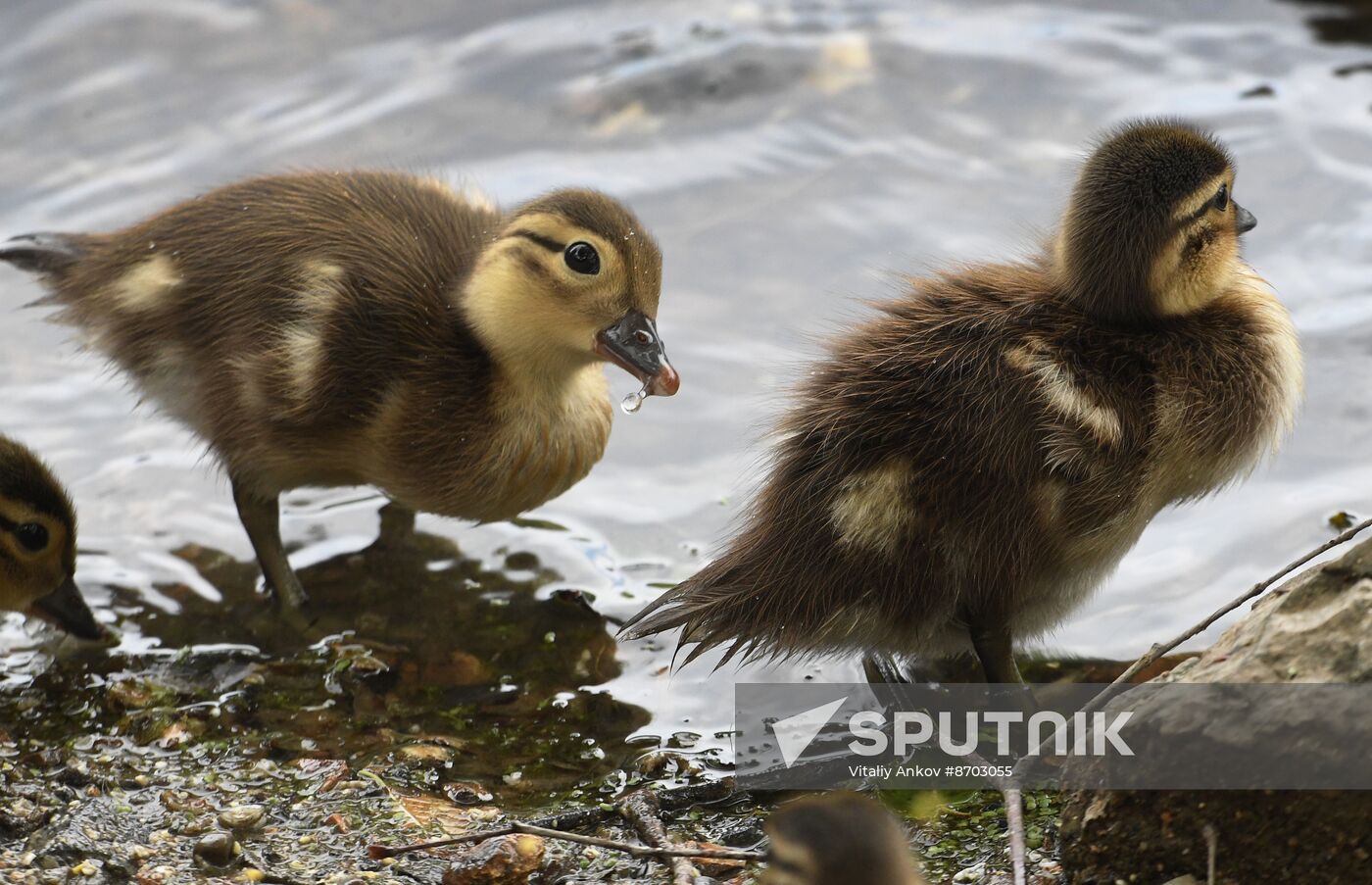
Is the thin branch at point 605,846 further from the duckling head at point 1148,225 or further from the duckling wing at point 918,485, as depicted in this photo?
the duckling head at point 1148,225

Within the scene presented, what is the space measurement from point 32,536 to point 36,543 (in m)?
0.02

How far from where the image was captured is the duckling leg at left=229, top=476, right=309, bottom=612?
4.65 metres

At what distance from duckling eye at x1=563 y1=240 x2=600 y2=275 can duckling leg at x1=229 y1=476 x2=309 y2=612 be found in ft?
3.81

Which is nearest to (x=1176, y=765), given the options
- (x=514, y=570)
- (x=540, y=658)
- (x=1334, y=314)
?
(x=540, y=658)

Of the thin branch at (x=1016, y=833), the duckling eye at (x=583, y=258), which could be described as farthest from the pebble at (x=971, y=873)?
the duckling eye at (x=583, y=258)

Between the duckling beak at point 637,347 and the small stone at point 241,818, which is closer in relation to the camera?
the small stone at point 241,818

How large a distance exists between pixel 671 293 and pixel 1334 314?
7.45ft

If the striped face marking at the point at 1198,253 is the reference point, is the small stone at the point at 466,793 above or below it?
below

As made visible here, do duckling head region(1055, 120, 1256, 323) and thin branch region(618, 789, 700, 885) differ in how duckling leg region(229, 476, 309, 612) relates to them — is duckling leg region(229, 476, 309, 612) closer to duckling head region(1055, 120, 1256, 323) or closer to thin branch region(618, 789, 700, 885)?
thin branch region(618, 789, 700, 885)

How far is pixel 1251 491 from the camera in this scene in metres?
4.81

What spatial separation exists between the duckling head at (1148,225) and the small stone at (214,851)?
2.16 meters

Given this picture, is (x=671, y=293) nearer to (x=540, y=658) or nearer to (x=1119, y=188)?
(x=540, y=658)

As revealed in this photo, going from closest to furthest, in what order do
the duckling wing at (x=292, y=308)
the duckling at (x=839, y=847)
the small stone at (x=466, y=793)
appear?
the duckling at (x=839, y=847), the small stone at (x=466, y=793), the duckling wing at (x=292, y=308)

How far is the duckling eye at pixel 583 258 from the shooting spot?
165 inches
